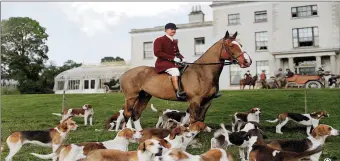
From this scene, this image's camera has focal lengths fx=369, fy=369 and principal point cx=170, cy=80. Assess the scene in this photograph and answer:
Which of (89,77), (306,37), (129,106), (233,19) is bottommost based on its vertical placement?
(129,106)

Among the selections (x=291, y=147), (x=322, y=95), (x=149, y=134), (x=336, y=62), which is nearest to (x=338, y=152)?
(x=291, y=147)

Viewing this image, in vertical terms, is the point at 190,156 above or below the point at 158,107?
below

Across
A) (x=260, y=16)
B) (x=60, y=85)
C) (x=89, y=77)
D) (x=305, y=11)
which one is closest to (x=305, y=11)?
(x=305, y=11)

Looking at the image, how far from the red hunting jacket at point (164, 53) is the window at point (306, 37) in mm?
11559

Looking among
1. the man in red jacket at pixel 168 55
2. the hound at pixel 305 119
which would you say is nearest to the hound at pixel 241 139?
the man in red jacket at pixel 168 55

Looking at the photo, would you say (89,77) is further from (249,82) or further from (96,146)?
(96,146)

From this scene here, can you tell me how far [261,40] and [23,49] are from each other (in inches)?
417

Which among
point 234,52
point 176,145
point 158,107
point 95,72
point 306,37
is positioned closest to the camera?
point 176,145

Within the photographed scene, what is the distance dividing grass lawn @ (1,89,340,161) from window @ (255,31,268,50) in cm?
603

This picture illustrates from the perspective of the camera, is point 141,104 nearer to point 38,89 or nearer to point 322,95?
point 38,89

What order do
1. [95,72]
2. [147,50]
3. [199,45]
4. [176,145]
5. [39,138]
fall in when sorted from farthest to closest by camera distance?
[199,45] → [147,50] → [95,72] → [39,138] → [176,145]

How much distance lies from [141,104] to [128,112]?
236 millimetres

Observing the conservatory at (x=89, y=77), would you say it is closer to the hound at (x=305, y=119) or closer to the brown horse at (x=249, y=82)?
the hound at (x=305, y=119)

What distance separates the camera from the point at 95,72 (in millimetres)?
9523
